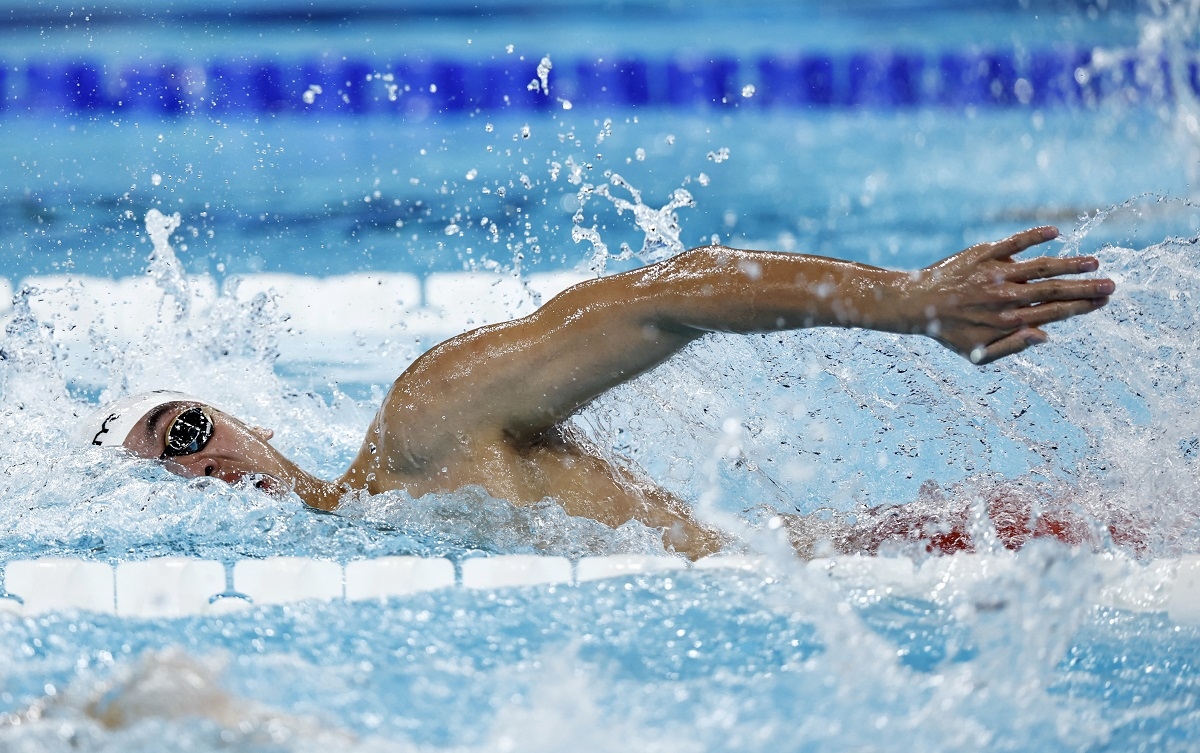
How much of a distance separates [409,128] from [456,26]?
0.94m

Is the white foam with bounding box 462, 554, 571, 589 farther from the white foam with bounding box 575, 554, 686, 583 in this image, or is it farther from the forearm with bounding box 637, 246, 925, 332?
the forearm with bounding box 637, 246, 925, 332

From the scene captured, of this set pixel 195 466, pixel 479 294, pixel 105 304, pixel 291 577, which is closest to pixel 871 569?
pixel 291 577

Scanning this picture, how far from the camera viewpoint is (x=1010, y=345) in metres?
1.39

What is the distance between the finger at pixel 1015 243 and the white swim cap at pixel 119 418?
1293 millimetres

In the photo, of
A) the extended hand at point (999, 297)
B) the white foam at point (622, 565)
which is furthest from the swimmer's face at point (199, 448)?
the extended hand at point (999, 297)

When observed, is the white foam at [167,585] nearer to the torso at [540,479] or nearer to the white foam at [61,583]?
the white foam at [61,583]

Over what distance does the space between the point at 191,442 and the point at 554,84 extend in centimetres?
393

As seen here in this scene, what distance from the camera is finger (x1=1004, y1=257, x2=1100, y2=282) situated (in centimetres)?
139

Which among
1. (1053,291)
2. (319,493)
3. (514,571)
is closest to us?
(1053,291)

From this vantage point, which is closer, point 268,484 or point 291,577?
point 291,577

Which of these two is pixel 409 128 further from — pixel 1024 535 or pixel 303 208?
pixel 1024 535

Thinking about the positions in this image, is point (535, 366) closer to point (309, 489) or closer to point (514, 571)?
point (514, 571)

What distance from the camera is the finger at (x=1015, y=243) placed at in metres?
1.41

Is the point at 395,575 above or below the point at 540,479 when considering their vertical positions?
below
